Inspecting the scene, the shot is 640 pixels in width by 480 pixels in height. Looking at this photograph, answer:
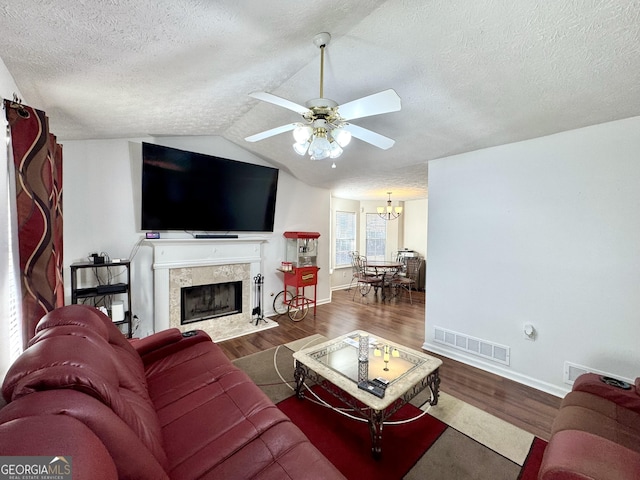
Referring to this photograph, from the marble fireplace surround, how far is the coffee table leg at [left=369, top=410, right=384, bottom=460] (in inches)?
101

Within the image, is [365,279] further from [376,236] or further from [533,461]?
[533,461]

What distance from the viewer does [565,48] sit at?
1604mm

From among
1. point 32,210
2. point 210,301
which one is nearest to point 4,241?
point 32,210

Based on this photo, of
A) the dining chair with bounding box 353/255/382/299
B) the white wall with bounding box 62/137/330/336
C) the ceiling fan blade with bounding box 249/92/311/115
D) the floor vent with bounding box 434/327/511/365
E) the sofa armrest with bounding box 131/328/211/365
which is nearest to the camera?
the ceiling fan blade with bounding box 249/92/311/115

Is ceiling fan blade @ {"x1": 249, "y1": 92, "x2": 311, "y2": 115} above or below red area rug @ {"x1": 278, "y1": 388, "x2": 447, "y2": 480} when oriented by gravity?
above

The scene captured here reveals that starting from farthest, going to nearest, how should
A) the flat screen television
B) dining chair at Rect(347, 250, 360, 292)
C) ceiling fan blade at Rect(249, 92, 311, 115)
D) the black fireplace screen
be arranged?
dining chair at Rect(347, 250, 360, 292) < the black fireplace screen < the flat screen television < ceiling fan blade at Rect(249, 92, 311, 115)

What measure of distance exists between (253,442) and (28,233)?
171cm

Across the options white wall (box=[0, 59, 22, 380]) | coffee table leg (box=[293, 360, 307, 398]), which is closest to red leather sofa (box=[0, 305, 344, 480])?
white wall (box=[0, 59, 22, 380])

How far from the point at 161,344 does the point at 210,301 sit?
75.3 inches

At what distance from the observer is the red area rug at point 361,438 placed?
1.70m

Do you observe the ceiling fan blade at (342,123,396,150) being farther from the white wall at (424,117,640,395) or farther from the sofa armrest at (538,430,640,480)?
the sofa armrest at (538,430,640,480)

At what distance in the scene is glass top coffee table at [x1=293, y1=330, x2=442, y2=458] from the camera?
5.80ft

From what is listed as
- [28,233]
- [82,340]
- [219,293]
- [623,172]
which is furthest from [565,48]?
[219,293]

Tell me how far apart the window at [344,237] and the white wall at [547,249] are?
11.8 feet
